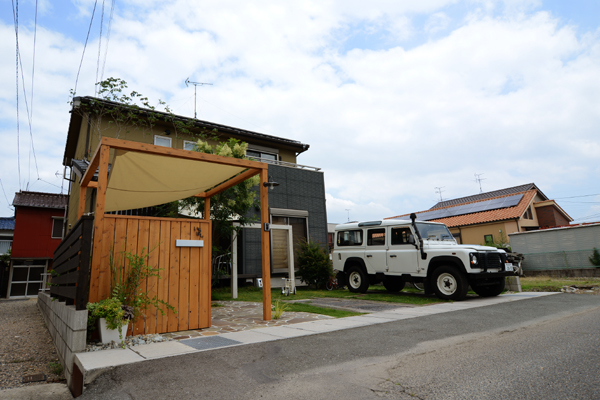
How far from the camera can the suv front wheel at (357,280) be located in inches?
387

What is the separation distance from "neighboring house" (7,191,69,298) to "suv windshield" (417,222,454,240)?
63.6 feet

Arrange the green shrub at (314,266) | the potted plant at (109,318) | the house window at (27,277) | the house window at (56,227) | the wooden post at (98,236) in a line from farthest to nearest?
the house window at (56,227) < the house window at (27,277) < the green shrub at (314,266) < the wooden post at (98,236) < the potted plant at (109,318)

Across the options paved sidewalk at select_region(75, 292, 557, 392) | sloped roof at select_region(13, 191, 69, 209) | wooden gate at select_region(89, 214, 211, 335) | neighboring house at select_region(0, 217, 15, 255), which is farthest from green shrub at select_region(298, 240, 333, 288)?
neighboring house at select_region(0, 217, 15, 255)

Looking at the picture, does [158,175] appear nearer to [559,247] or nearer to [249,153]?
[249,153]

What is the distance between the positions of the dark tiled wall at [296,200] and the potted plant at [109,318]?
8.29 m

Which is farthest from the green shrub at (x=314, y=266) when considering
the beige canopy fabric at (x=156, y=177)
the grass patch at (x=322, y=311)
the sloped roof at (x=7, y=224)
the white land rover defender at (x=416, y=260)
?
the sloped roof at (x=7, y=224)

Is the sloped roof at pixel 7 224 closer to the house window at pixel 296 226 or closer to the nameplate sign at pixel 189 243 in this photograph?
the house window at pixel 296 226

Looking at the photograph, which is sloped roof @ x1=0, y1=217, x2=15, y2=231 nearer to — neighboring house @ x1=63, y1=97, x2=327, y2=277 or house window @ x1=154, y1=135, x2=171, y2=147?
neighboring house @ x1=63, y1=97, x2=327, y2=277

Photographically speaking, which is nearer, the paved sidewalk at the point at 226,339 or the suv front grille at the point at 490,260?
the paved sidewalk at the point at 226,339

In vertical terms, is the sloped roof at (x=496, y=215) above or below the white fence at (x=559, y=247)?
above

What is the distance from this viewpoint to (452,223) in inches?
955

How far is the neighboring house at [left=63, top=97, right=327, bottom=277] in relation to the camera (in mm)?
11391

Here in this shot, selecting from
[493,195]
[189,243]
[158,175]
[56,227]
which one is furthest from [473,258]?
[493,195]

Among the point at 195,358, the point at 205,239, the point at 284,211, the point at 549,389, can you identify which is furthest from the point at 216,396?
the point at 284,211
